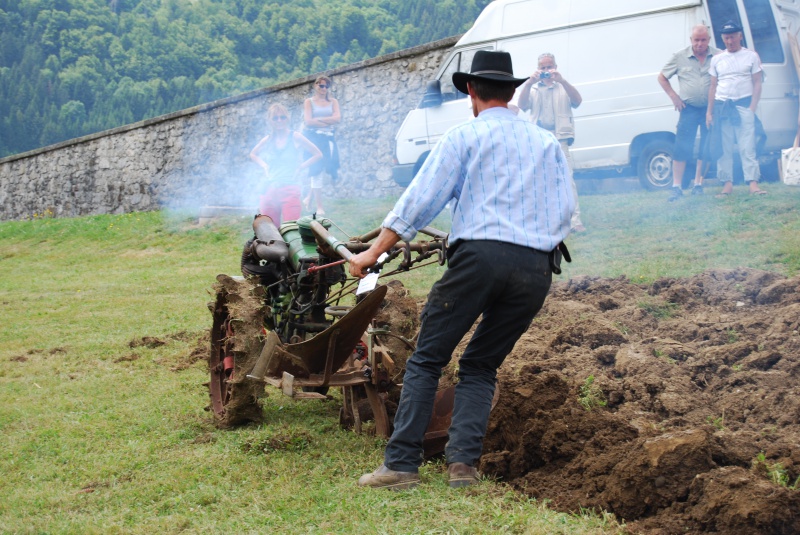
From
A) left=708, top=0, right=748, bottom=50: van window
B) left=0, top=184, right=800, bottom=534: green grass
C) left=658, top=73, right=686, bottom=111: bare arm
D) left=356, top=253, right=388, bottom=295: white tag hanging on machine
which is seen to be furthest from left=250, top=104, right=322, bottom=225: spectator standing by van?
left=708, top=0, right=748, bottom=50: van window

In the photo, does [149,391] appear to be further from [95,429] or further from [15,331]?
[15,331]

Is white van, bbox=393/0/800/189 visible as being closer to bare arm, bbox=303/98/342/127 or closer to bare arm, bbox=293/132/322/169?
bare arm, bbox=303/98/342/127

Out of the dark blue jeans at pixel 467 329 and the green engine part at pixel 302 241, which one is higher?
the green engine part at pixel 302 241

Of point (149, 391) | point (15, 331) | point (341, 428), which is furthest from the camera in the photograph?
point (15, 331)

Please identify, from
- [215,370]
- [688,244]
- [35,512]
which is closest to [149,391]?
[215,370]

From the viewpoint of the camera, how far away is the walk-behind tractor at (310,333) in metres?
4.88

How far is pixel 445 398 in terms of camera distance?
5.04 meters

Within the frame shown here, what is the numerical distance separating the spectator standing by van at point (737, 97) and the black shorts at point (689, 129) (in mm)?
208

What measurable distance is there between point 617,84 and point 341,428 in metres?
8.30

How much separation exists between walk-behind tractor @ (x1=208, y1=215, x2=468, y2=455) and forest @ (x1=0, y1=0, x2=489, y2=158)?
59.5 ft

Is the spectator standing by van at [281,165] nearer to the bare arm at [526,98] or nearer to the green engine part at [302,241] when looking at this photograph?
the bare arm at [526,98]

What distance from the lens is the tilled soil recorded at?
3.68 metres

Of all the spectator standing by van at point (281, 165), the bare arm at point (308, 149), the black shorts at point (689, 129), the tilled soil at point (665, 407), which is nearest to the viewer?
the tilled soil at point (665, 407)

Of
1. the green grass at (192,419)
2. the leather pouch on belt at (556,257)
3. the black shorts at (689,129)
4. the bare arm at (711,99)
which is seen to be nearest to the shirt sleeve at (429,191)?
the leather pouch on belt at (556,257)
